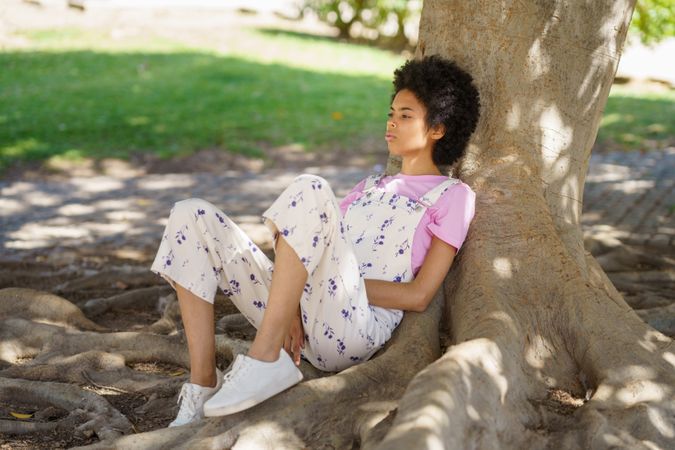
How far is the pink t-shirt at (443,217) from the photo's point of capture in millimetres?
4508

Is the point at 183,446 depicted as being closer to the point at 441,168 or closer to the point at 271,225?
the point at 271,225

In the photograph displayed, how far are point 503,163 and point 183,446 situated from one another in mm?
2194

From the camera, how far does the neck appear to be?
480 centimetres

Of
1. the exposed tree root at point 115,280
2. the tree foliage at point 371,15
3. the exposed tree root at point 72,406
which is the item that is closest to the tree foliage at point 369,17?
the tree foliage at point 371,15

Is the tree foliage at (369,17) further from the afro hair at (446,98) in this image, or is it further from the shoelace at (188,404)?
the shoelace at (188,404)

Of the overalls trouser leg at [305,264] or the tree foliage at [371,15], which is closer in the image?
the overalls trouser leg at [305,264]

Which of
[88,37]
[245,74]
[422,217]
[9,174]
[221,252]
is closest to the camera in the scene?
[221,252]

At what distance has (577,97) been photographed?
493 cm

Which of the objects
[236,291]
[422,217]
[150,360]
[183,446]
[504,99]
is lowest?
[150,360]

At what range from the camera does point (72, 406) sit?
4582mm

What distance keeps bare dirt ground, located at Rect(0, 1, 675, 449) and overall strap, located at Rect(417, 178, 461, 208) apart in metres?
1.11

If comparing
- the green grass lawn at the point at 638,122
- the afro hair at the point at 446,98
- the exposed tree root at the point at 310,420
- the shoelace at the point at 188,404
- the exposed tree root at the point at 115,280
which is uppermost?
the afro hair at the point at 446,98

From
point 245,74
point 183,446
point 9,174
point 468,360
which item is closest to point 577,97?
point 468,360

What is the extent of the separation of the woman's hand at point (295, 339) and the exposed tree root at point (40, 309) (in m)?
2.01
